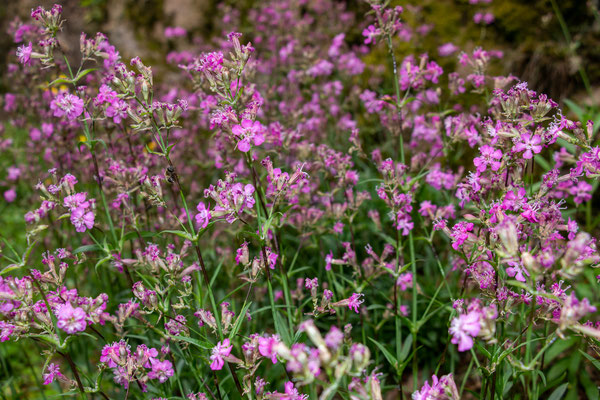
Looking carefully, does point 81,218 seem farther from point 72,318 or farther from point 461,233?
point 461,233

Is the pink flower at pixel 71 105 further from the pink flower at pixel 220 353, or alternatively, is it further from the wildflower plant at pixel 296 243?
the pink flower at pixel 220 353

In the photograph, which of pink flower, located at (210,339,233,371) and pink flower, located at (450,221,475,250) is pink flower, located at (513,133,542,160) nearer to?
pink flower, located at (450,221,475,250)

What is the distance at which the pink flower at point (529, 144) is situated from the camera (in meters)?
1.57

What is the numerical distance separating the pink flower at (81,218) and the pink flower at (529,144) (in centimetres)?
162

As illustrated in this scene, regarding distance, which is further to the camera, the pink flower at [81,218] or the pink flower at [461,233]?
the pink flower at [81,218]

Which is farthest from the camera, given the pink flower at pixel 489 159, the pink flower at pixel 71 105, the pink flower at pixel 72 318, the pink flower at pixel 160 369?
the pink flower at pixel 71 105

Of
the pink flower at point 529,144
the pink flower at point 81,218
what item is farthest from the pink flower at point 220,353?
the pink flower at point 529,144

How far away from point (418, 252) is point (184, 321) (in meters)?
1.85

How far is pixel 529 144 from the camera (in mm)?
1593

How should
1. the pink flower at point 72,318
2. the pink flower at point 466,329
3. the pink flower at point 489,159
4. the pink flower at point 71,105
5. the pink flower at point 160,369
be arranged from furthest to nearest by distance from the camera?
the pink flower at point 71,105, the pink flower at point 160,369, the pink flower at point 489,159, the pink flower at point 72,318, the pink flower at point 466,329

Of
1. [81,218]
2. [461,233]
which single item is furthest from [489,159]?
[81,218]

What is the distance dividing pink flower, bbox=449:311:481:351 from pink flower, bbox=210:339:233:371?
2.41 feet

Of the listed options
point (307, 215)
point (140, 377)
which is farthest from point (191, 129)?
point (140, 377)

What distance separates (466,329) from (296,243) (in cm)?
195
